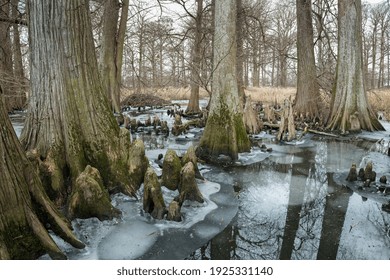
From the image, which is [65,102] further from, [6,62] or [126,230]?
[6,62]

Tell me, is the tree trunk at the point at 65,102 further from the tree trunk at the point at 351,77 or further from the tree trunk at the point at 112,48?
the tree trunk at the point at 112,48

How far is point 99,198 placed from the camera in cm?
343

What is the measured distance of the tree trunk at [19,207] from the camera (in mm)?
2438

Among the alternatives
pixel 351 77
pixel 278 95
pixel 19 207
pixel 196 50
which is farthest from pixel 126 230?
pixel 278 95

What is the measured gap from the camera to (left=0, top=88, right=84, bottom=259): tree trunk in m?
2.44

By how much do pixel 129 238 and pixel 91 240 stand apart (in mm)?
353

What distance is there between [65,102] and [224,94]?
11.2ft

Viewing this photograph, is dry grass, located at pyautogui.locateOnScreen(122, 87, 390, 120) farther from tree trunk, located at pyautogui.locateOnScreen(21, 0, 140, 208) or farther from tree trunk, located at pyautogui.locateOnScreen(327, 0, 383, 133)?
tree trunk, located at pyautogui.locateOnScreen(21, 0, 140, 208)

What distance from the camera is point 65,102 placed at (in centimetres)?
390

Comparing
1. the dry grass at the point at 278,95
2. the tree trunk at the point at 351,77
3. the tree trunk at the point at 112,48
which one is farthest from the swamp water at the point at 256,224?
the dry grass at the point at 278,95

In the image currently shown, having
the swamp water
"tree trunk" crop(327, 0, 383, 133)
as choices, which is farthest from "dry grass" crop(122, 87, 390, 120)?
the swamp water

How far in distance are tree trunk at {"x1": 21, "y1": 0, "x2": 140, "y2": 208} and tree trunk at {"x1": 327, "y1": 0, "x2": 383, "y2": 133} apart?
772 cm

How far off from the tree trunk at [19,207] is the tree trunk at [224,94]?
4036 millimetres

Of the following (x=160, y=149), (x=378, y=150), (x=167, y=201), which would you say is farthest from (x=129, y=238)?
(x=378, y=150)
